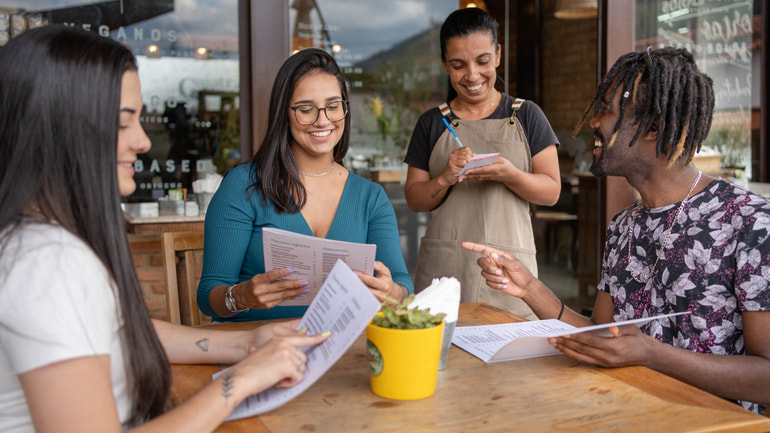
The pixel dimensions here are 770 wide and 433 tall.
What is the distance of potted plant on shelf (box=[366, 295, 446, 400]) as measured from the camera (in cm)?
106

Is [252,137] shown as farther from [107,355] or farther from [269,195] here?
[107,355]

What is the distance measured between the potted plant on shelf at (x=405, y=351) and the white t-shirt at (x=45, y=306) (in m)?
0.43

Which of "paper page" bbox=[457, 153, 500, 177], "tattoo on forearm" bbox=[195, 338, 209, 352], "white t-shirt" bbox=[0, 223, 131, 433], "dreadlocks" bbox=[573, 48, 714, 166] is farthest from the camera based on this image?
"paper page" bbox=[457, 153, 500, 177]

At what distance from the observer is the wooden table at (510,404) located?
100 cm

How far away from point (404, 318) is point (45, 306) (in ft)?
1.78

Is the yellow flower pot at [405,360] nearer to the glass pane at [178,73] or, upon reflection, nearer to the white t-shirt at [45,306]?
the white t-shirt at [45,306]

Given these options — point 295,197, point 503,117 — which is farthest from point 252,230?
point 503,117

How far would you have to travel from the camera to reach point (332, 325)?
3.40 ft

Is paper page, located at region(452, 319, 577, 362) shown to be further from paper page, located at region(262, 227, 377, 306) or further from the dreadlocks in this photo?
the dreadlocks

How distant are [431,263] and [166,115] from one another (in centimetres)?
229

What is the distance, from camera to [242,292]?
1590mm

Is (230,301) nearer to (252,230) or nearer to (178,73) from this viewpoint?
(252,230)

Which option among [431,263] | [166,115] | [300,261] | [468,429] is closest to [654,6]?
[431,263]

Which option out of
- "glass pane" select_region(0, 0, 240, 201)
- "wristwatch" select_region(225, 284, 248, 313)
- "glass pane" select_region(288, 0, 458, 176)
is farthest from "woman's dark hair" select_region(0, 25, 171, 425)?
"glass pane" select_region(288, 0, 458, 176)
